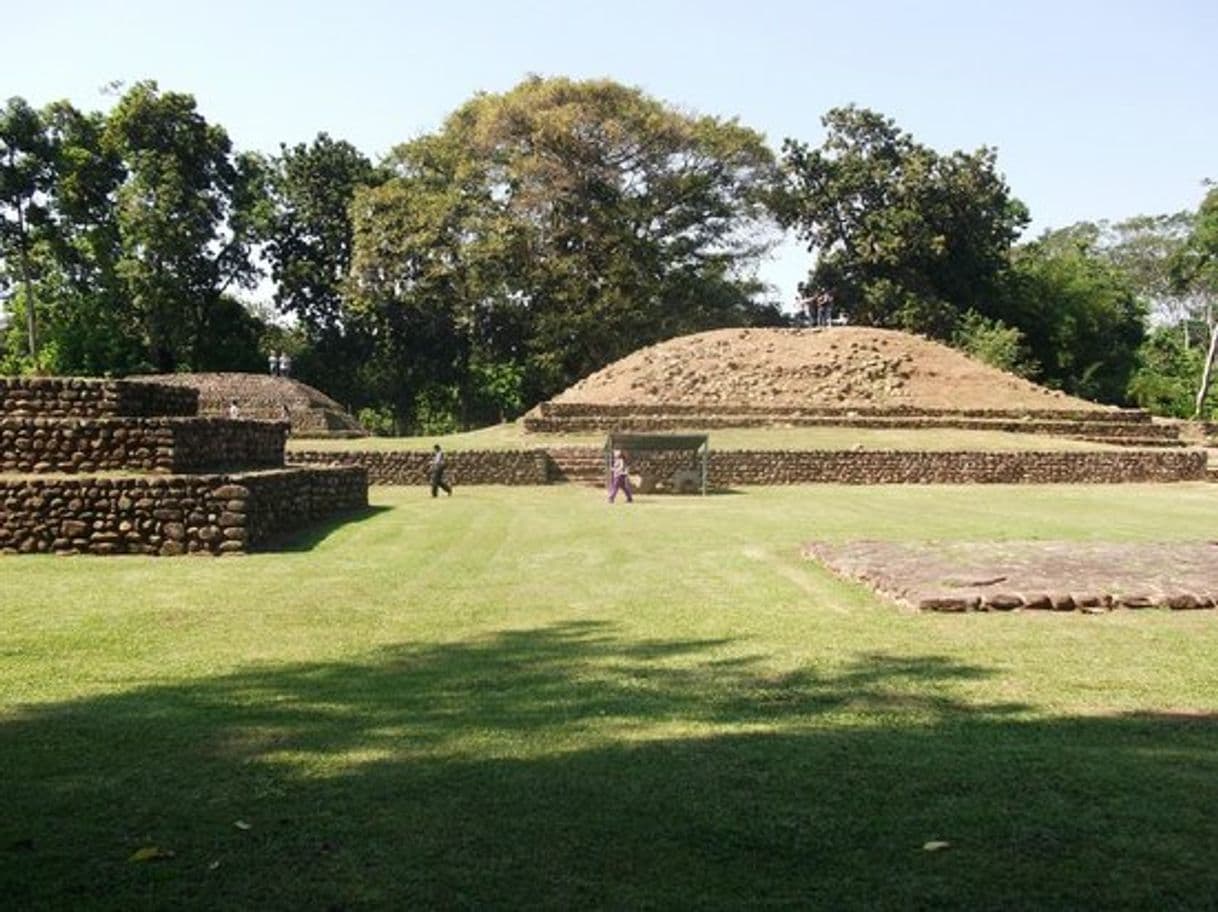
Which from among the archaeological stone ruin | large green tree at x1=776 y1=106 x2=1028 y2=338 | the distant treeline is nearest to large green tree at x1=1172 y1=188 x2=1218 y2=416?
the distant treeline

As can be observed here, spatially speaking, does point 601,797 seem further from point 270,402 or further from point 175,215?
point 175,215

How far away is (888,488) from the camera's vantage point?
27078 millimetres

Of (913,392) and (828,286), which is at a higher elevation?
(828,286)

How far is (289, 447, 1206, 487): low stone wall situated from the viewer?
26484mm

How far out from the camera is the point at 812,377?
40.2 metres

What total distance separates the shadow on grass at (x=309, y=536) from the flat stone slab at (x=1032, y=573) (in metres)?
5.96

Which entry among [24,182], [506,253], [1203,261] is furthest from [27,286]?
[1203,261]

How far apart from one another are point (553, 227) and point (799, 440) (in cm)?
2298

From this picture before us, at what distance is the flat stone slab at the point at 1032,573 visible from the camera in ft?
28.7

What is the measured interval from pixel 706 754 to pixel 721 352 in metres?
37.8

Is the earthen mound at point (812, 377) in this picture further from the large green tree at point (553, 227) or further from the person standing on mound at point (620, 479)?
the person standing on mound at point (620, 479)

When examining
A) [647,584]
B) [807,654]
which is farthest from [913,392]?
[807,654]

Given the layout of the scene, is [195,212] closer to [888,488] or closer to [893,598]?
[888,488]

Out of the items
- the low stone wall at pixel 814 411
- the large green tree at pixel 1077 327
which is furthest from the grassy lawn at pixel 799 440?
the large green tree at pixel 1077 327
